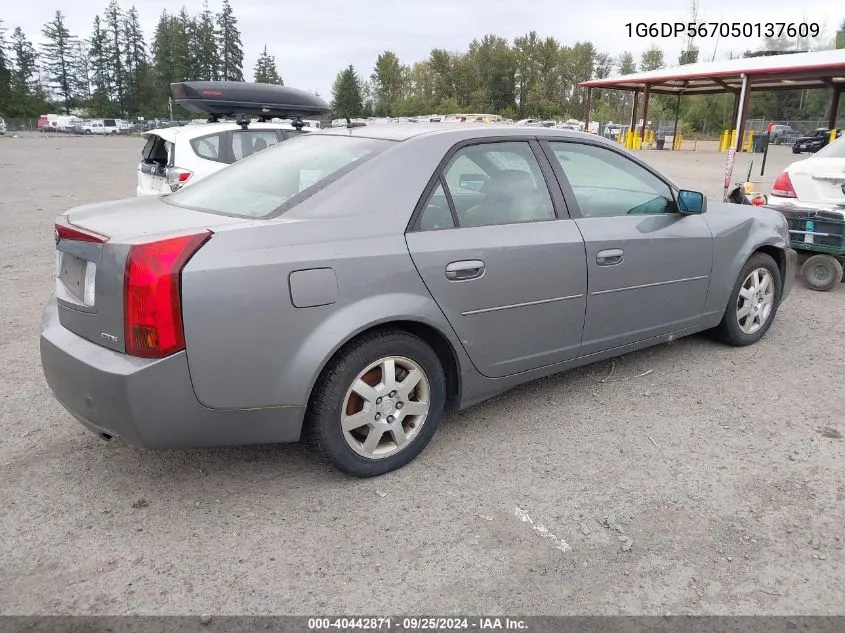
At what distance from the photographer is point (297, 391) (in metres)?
2.81

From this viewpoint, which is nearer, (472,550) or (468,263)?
(472,550)

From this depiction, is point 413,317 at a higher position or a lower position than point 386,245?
lower

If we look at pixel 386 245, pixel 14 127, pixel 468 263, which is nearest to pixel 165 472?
pixel 386 245

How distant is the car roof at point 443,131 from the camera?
348cm

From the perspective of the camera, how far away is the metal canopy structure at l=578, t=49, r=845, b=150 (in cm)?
2623

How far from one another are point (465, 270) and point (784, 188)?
5519mm

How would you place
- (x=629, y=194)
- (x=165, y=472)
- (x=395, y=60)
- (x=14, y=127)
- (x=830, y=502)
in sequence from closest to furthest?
(x=830, y=502) < (x=165, y=472) < (x=629, y=194) < (x=14, y=127) < (x=395, y=60)

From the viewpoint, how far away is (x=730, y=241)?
15.1 feet

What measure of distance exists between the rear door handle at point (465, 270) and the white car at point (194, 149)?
18.4ft

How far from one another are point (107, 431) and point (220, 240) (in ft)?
2.94

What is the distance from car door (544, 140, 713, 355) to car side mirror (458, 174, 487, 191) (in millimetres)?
514

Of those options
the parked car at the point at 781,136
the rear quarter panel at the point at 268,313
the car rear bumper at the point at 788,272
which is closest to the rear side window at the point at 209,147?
the rear quarter panel at the point at 268,313

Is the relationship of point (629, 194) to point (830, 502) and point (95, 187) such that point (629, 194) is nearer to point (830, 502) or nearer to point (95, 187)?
point (830, 502)

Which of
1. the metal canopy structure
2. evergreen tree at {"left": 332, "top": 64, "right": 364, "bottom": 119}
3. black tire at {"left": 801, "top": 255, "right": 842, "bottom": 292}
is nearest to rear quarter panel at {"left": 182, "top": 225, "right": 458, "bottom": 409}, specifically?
black tire at {"left": 801, "top": 255, "right": 842, "bottom": 292}
